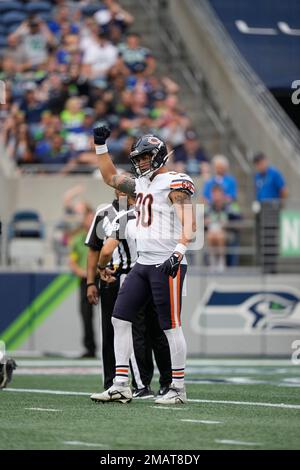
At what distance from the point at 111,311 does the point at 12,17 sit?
12.7 meters

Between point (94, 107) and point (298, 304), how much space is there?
4.95 m

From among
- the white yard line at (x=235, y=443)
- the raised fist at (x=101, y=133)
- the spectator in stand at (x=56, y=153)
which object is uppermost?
the spectator in stand at (x=56, y=153)

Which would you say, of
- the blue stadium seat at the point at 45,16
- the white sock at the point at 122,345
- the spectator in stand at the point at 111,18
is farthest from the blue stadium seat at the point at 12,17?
the white sock at the point at 122,345

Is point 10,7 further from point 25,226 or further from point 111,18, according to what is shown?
point 25,226

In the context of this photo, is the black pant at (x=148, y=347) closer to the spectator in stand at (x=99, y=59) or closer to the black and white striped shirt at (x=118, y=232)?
the black and white striped shirt at (x=118, y=232)

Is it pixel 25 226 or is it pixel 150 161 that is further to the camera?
pixel 25 226

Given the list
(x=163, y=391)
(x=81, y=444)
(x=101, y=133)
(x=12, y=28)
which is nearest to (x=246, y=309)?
(x=163, y=391)

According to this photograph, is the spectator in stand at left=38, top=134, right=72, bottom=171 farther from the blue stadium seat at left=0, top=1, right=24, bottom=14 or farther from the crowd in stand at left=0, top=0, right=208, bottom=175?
the blue stadium seat at left=0, top=1, right=24, bottom=14

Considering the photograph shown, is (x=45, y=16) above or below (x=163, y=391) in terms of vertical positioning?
above

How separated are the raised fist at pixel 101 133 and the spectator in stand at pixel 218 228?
786 cm

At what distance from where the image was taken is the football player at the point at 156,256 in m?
8.50

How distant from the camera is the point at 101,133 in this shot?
869 centimetres
